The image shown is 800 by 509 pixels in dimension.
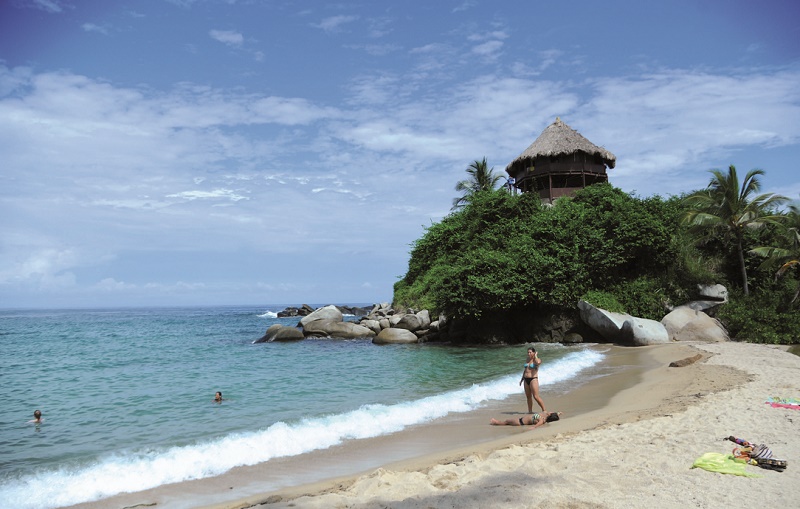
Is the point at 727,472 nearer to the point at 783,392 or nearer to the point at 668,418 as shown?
the point at 668,418

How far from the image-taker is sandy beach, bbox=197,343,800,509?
514 cm

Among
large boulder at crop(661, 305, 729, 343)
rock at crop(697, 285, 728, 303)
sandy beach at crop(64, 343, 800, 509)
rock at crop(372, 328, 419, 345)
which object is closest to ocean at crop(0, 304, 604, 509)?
sandy beach at crop(64, 343, 800, 509)

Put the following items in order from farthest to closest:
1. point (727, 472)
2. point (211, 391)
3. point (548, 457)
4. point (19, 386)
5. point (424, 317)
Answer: point (424, 317)
point (19, 386)
point (211, 391)
point (548, 457)
point (727, 472)

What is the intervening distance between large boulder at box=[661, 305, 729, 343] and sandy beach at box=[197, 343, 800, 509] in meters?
11.4

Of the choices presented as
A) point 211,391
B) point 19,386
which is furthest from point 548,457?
point 19,386

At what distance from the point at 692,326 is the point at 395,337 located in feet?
45.9

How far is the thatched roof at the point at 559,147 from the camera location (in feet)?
109

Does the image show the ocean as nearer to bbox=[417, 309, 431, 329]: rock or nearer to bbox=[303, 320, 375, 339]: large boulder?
bbox=[417, 309, 431, 329]: rock

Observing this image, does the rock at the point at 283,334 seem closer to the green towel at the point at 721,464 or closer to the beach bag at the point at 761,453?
the green towel at the point at 721,464

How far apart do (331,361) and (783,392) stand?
14473mm

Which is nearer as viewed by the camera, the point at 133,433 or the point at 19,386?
the point at 133,433

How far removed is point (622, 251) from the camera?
23.6 m

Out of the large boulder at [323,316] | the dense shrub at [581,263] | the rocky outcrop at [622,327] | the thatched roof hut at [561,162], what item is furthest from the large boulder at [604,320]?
the large boulder at [323,316]

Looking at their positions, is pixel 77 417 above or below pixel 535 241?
below
